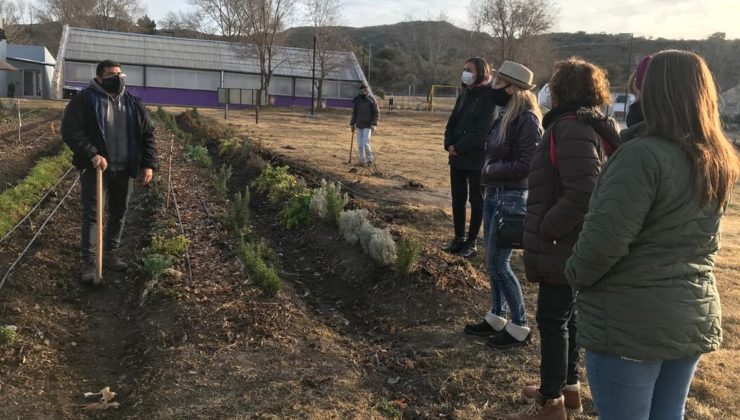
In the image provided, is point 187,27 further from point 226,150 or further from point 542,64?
point 226,150

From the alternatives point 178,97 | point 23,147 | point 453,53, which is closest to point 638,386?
point 23,147

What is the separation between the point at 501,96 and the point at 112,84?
3420 mm

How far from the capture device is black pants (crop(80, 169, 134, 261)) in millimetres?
5621

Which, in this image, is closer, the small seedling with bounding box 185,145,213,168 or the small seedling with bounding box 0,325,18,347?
the small seedling with bounding box 0,325,18,347

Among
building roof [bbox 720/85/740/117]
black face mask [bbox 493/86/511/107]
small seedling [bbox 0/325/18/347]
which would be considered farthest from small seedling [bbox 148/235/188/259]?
building roof [bbox 720/85/740/117]

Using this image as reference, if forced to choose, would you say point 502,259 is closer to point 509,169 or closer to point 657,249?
point 509,169

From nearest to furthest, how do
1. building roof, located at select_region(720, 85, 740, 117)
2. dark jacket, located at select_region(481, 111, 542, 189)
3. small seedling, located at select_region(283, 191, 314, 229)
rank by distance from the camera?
dark jacket, located at select_region(481, 111, 542, 189) → small seedling, located at select_region(283, 191, 314, 229) → building roof, located at select_region(720, 85, 740, 117)

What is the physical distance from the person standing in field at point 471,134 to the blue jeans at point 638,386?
3.94 metres

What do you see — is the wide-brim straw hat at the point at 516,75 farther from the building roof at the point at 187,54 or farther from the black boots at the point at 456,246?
the building roof at the point at 187,54

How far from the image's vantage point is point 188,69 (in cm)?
4634

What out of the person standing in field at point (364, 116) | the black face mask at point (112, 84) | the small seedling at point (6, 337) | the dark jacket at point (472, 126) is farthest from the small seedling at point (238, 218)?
the person standing in field at point (364, 116)

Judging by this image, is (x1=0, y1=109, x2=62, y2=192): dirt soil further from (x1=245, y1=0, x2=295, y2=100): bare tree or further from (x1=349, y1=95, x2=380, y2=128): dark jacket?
(x1=245, y1=0, x2=295, y2=100): bare tree

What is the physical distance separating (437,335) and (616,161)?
279 cm

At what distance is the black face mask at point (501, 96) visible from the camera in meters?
4.23
